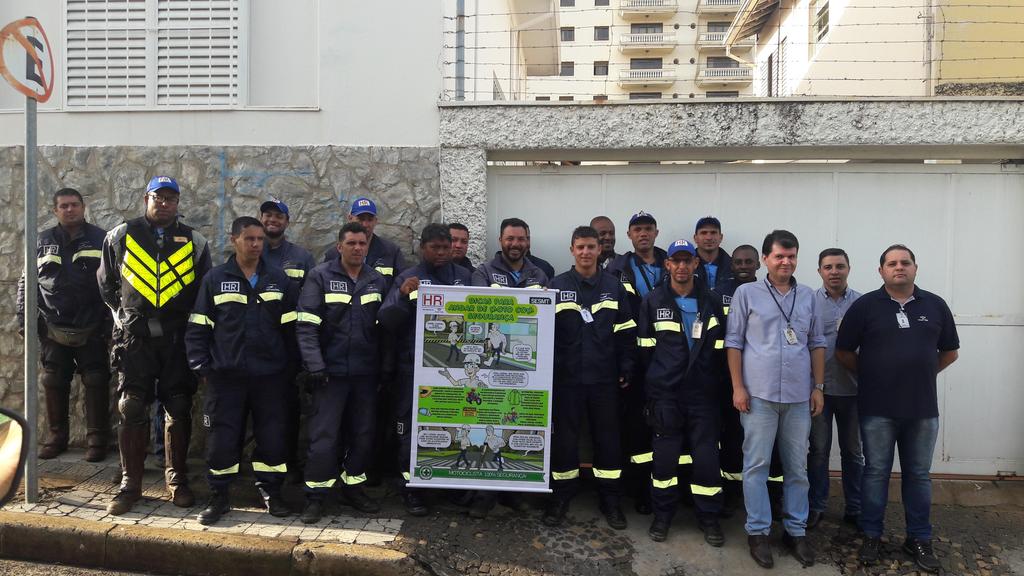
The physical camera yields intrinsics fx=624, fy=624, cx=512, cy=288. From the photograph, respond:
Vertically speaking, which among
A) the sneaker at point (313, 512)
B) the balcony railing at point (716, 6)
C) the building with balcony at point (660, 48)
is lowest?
the sneaker at point (313, 512)

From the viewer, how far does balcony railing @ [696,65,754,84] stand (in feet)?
143

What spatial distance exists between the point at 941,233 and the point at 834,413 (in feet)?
6.68

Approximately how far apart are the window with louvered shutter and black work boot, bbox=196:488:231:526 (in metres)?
3.44

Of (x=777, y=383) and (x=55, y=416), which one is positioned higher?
(x=777, y=383)

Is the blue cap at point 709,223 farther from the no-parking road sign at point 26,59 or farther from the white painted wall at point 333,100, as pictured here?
the no-parking road sign at point 26,59

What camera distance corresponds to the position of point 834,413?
14.9 feet

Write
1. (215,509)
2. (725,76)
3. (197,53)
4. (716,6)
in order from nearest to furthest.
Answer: (215,509) < (197,53) < (725,76) < (716,6)

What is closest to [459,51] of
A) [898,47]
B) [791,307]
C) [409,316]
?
[409,316]

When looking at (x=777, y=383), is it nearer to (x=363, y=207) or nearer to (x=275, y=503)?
(x=363, y=207)

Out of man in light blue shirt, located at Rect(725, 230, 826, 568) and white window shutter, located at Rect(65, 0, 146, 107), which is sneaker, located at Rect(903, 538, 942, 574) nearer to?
man in light blue shirt, located at Rect(725, 230, 826, 568)

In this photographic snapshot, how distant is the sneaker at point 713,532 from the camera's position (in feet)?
13.6

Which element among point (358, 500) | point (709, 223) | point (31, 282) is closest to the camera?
point (31, 282)

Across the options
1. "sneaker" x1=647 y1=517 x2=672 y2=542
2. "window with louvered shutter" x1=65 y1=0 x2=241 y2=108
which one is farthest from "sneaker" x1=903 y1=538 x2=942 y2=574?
"window with louvered shutter" x1=65 y1=0 x2=241 y2=108

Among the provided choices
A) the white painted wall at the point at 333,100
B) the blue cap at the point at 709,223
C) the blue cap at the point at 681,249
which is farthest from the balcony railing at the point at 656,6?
the blue cap at the point at 681,249
